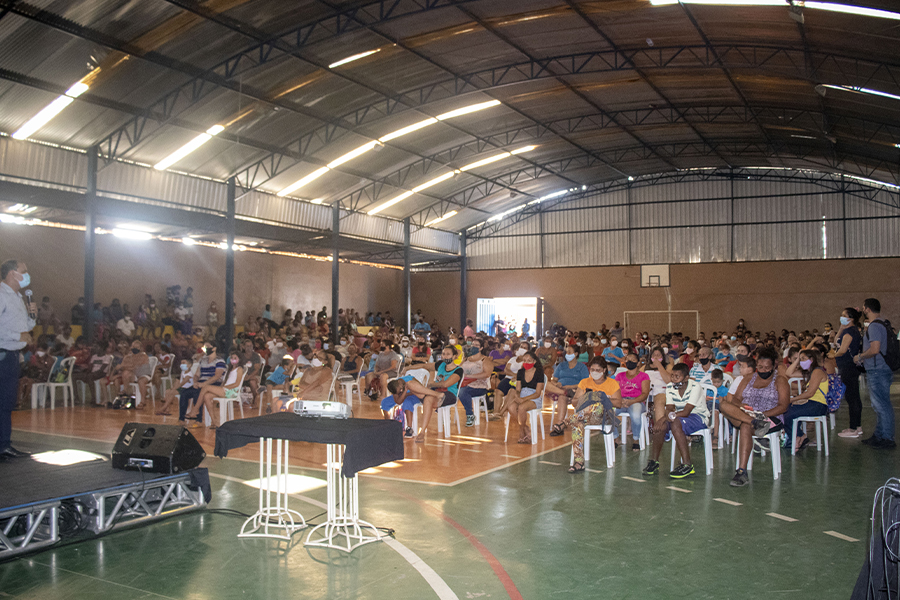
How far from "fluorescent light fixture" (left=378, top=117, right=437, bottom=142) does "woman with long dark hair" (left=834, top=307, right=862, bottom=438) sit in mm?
11300

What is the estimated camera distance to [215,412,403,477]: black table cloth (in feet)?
13.9

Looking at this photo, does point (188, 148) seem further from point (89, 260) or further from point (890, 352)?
point (890, 352)

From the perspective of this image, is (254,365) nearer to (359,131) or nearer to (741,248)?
(359,131)

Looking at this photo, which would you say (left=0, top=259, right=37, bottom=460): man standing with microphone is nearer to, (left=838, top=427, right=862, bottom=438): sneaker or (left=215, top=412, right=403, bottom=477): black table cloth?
(left=215, top=412, right=403, bottom=477): black table cloth

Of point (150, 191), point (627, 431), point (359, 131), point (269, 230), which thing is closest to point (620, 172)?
point (359, 131)

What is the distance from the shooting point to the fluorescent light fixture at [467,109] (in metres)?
16.9

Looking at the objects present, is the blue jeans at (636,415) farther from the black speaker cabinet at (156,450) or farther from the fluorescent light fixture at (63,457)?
the fluorescent light fixture at (63,457)

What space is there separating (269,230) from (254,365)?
6501 mm

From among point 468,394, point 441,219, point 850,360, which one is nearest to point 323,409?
point 468,394

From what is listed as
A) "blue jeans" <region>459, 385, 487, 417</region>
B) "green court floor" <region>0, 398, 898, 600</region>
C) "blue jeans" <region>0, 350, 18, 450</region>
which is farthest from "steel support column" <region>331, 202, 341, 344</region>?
"green court floor" <region>0, 398, 898, 600</region>

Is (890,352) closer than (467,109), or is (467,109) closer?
(890,352)

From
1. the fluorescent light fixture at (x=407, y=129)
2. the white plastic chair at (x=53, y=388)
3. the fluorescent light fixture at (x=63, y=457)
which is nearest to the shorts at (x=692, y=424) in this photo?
the fluorescent light fixture at (x=63, y=457)

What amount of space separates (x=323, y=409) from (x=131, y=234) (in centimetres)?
1632

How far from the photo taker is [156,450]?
5.11 meters
